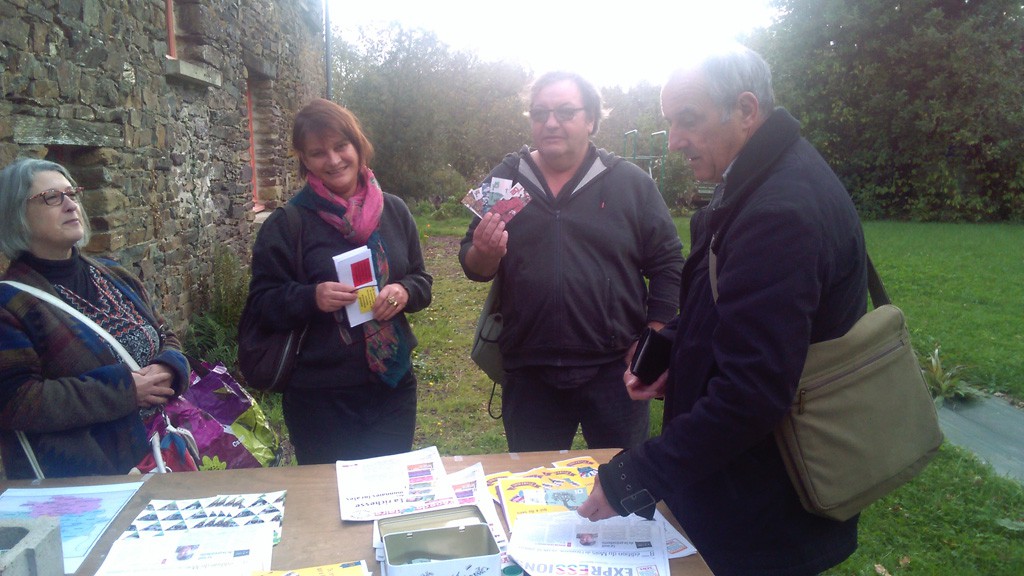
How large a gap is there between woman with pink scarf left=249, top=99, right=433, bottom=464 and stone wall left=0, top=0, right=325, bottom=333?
5.40 ft

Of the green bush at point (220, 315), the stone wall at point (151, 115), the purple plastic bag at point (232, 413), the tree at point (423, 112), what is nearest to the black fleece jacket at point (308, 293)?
the purple plastic bag at point (232, 413)

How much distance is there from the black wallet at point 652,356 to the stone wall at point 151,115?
293cm

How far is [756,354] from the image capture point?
4.62ft

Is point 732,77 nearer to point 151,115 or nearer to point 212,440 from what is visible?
point 212,440

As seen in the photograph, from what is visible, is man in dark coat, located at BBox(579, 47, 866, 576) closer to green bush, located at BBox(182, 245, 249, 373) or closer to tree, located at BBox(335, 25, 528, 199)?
green bush, located at BBox(182, 245, 249, 373)

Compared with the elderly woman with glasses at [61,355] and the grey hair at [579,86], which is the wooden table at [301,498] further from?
the grey hair at [579,86]

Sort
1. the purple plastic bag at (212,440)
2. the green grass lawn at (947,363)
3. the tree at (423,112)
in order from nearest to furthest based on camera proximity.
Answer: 1. the purple plastic bag at (212,440)
2. the green grass lawn at (947,363)
3. the tree at (423,112)

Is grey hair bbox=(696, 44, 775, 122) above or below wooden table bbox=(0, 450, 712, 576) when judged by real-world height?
above

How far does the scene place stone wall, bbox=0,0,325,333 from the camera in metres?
3.49

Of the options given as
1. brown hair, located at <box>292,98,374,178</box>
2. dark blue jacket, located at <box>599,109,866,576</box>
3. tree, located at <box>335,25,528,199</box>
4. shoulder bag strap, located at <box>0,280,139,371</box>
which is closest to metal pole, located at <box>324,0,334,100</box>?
tree, located at <box>335,25,528,199</box>

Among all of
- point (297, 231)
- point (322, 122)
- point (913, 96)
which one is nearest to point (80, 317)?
point (297, 231)

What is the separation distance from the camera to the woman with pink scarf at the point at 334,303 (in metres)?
2.46

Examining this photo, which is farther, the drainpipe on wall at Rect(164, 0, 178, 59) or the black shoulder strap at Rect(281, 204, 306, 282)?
the drainpipe on wall at Rect(164, 0, 178, 59)

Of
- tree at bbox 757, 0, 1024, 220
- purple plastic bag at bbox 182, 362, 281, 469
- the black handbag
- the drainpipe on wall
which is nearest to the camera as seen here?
the black handbag
